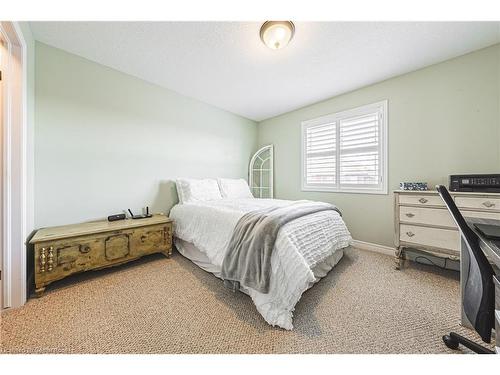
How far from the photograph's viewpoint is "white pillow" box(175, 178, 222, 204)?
2.83 m

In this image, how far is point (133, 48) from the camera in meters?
2.03

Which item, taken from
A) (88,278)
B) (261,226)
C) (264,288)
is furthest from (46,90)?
(264,288)

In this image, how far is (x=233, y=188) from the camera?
11.2ft

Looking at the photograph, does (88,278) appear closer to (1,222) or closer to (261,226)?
(1,222)

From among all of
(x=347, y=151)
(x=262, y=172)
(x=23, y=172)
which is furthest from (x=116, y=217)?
(x=347, y=151)

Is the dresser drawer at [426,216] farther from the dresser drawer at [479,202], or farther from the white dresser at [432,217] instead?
the dresser drawer at [479,202]

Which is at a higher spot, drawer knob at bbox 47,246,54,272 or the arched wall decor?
the arched wall decor

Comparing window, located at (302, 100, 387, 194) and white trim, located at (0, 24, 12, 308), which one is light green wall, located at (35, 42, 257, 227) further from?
window, located at (302, 100, 387, 194)

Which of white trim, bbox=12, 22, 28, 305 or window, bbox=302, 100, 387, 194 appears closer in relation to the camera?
white trim, bbox=12, 22, 28, 305

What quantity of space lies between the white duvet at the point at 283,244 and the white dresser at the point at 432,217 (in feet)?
2.00

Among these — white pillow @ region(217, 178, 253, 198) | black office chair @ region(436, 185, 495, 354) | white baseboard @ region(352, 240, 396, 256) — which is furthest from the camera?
white pillow @ region(217, 178, 253, 198)

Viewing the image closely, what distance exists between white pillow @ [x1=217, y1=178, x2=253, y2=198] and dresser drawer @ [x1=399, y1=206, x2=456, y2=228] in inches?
89.9

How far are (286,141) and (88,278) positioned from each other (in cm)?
360

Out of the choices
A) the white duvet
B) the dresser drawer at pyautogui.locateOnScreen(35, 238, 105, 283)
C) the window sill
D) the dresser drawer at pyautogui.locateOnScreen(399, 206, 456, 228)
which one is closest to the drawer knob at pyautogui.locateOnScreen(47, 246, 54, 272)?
the dresser drawer at pyautogui.locateOnScreen(35, 238, 105, 283)
